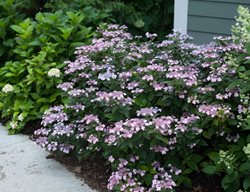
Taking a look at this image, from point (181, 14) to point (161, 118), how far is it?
213cm

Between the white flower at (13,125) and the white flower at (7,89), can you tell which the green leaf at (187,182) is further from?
the white flower at (7,89)

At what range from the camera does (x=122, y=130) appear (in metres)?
2.98

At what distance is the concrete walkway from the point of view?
340 cm

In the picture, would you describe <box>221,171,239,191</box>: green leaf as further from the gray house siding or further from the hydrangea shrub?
the gray house siding

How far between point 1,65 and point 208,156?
2.93 meters

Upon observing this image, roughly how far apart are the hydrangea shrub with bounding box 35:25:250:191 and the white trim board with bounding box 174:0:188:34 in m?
1.19

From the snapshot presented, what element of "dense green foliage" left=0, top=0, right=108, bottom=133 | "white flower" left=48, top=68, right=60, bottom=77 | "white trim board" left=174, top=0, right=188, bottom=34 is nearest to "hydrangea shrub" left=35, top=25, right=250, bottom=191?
"white flower" left=48, top=68, right=60, bottom=77

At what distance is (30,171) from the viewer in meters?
3.65

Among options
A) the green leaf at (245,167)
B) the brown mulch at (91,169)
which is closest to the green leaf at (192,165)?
the green leaf at (245,167)

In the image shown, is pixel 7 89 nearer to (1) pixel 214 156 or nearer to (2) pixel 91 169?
(2) pixel 91 169

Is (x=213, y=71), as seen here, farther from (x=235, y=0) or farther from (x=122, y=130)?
(x=235, y=0)

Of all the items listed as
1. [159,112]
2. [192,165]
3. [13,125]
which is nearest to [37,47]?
[13,125]

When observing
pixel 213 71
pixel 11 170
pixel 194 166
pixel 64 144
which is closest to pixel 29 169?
pixel 11 170

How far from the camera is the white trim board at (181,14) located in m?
4.84
